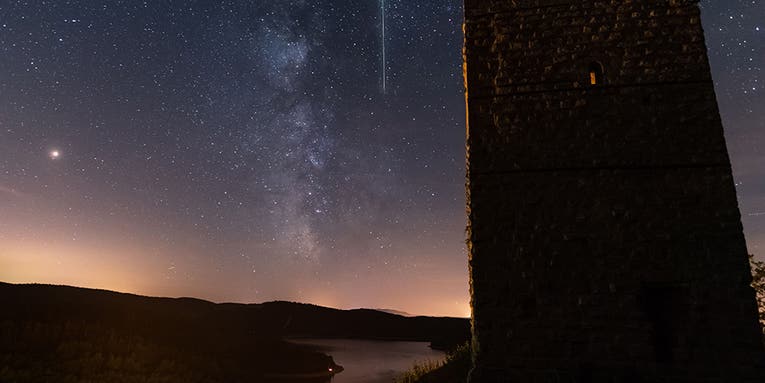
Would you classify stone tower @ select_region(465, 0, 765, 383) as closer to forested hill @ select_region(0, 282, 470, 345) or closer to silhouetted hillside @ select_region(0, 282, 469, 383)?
silhouetted hillside @ select_region(0, 282, 469, 383)

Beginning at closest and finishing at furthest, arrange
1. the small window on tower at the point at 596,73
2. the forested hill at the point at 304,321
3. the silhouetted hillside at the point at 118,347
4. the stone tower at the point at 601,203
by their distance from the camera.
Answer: the stone tower at the point at 601,203
the small window on tower at the point at 596,73
the silhouetted hillside at the point at 118,347
the forested hill at the point at 304,321

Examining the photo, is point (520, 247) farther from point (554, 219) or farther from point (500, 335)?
point (500, 335)

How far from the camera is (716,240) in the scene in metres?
5.64

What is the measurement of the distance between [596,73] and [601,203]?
204 cm

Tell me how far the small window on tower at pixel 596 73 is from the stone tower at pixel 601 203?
17 millimetres

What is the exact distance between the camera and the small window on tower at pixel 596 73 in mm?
6426

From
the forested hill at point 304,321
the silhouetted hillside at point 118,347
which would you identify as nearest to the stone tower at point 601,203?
the silhouetted hillside at point 118,347

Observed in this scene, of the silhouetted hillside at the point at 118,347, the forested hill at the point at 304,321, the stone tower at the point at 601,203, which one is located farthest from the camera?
the forested hill at the point at 304,321

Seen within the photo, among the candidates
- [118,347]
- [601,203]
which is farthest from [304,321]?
[601,203]

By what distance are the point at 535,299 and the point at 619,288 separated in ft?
3.66

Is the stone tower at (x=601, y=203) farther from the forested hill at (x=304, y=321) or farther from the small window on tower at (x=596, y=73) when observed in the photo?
the forested hill at (x=304, y=321)

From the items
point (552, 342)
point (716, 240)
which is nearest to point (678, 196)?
point (716, 240)

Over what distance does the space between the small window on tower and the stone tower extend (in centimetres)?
2

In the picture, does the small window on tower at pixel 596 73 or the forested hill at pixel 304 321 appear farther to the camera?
the forested hill at pixel 304 321
